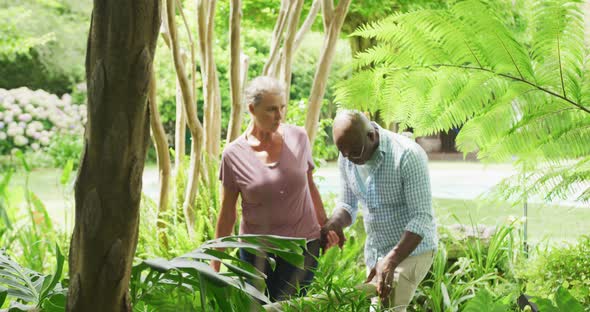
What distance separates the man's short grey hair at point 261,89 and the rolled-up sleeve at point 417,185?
555mm

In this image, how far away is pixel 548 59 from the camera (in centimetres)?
180

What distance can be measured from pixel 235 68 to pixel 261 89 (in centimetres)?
139

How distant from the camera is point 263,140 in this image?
2.62 m

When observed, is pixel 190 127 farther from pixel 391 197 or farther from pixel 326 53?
pixel 391 197

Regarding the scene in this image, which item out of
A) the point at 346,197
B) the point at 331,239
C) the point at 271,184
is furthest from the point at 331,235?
the point at 271,184

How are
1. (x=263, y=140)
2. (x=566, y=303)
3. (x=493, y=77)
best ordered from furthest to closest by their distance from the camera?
1. (x=263, y=140)
2. (x=493, y=77)
3. (x=566, y=303)

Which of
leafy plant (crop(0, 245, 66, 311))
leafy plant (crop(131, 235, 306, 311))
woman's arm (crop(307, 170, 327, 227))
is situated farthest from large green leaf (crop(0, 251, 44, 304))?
woman's arm (crop(307, 170, 327, 227))

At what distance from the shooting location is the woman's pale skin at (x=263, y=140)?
251cm

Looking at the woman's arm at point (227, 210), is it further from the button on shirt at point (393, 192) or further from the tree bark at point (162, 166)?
the tree bark at point (162, 166)

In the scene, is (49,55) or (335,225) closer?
(335,225)

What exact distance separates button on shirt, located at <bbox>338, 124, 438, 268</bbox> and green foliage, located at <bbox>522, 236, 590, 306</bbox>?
1190mm

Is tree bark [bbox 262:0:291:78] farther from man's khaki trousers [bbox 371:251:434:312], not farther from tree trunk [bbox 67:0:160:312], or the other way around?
tree trunk [bbox 67:0:160:312]

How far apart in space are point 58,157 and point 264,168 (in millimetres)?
13166

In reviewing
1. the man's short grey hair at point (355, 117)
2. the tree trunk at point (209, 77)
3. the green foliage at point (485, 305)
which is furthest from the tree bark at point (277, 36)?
the green foliage at point (485, 305)
